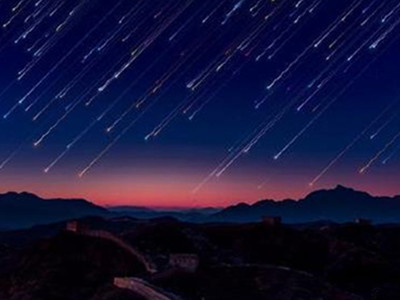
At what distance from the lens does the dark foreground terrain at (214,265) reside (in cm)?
8294

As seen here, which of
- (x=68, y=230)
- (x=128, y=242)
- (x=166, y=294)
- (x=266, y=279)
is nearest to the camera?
(x=166, y=294)

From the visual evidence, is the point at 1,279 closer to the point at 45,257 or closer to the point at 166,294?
the point at 45,257

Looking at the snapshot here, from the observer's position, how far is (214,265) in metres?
89.5

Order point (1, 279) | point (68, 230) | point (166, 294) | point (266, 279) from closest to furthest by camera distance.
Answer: point (166, 294)
point (266, 279)
point (1, 279)
point (68, 230)

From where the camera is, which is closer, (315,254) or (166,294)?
(166,294)

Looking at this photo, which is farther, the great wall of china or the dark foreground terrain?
the dark foreground terrain

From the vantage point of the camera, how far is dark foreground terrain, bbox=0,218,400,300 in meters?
82.9

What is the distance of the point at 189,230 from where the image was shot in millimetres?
129375

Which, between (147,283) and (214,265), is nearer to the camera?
(147,283)

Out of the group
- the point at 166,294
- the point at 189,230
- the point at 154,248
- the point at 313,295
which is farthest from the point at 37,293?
the point at 313,295

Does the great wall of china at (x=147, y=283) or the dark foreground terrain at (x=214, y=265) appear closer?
the great wall of china at (x=147, y=283)

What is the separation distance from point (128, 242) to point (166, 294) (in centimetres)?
3799

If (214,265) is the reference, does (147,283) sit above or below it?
below

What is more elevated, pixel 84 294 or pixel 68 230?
pixel 68 230
